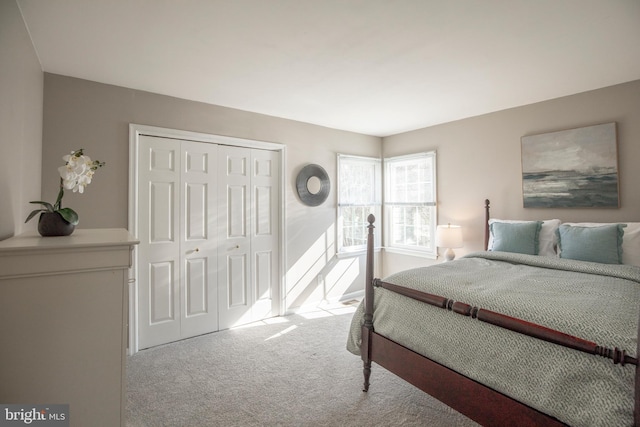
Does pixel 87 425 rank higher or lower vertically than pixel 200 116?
lower

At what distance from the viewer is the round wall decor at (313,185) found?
3.97 m

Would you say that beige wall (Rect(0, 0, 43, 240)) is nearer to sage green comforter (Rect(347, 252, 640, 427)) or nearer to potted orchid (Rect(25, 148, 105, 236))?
potted orchid (Rect(25, 148, 105, 236))

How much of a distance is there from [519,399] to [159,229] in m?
3.11

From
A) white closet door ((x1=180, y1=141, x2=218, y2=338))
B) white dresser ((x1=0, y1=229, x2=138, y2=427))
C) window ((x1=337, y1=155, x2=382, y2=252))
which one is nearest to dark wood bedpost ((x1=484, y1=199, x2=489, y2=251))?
window ((x1=337, y1=155, x2=382, y2=252))

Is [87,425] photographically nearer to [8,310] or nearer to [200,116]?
[8,310]

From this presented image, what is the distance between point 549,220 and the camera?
10.3 ft

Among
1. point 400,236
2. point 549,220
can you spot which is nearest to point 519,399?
point 549,220

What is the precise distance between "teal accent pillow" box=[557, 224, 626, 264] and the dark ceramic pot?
3.60 m

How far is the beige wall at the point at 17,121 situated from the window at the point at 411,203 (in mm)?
4096

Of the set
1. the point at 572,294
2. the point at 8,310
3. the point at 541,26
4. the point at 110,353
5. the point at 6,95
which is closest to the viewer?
the point at 8,310

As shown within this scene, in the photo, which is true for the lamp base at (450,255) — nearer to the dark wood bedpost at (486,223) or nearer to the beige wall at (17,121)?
the dark wood bedpost at (486,223)

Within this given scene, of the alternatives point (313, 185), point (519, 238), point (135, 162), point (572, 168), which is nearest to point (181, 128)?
point (135, 162)

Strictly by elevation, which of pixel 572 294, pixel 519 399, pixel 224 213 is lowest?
pixel 519 399

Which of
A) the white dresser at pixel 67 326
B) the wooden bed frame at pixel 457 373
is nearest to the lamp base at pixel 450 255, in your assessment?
the wooden bed frame at pixel 457 373
